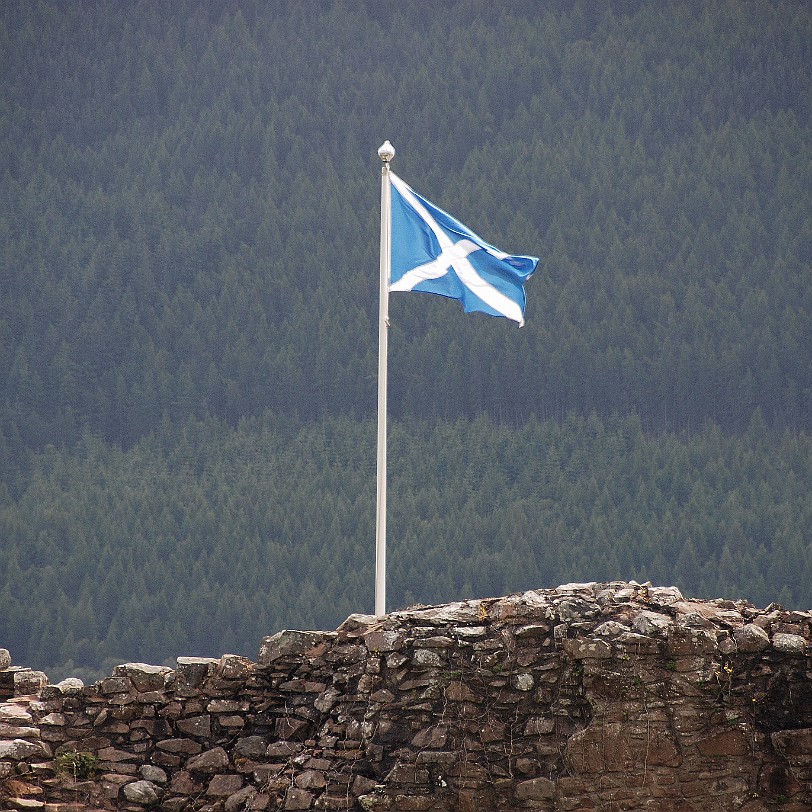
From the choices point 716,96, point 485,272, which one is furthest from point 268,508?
point 485,272

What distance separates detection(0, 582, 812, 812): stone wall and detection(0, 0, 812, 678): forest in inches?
1323

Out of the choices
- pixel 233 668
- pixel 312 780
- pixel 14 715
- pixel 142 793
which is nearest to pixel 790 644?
pixel 312 780

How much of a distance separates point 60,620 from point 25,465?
8.22 metres

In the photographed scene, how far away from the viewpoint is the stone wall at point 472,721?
41.2 feet

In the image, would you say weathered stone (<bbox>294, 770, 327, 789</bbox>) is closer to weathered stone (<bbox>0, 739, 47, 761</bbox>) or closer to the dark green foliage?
weathered stone (<bbox>0, 739, 47, 761</bbox>)

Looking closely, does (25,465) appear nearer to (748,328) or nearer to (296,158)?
(296,158)

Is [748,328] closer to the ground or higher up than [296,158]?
closer to the ground

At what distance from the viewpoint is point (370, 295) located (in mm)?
52781

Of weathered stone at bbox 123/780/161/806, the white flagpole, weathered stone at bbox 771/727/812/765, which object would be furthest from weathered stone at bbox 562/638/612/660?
weathered stone at bbox 123/780/161/806

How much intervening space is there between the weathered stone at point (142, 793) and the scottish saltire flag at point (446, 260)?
269 inches

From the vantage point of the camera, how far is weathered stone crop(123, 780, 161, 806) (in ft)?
42.9

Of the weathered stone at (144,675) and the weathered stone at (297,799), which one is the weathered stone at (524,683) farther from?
the weathered stone at (144,675)

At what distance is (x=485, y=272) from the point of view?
1565 centimetres

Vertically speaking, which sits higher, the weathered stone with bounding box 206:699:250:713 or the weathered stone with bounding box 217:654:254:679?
Result: the weathered stone with bounding box 217:654:254:679
